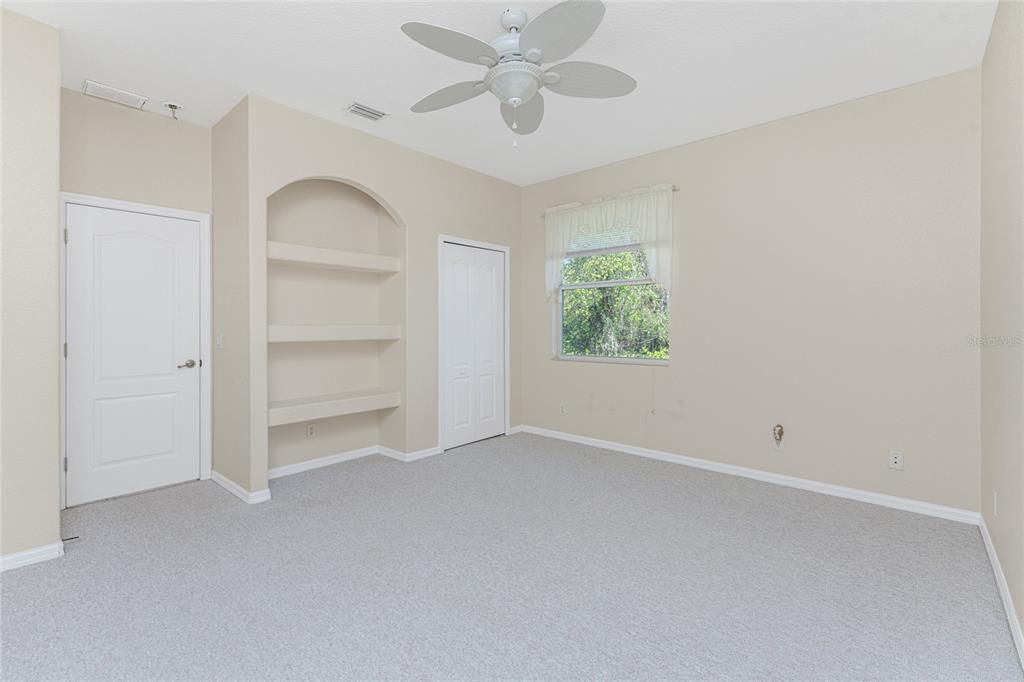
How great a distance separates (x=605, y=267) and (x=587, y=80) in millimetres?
2462

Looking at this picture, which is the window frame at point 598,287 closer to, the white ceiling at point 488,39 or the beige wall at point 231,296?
the white ceiling at point 488,39

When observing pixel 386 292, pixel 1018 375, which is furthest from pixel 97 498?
pixel 1018 375

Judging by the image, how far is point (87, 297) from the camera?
3322 mm

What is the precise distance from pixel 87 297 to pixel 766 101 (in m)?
4.80

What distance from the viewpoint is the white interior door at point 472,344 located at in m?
4.78

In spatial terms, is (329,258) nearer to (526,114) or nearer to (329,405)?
(329,405)

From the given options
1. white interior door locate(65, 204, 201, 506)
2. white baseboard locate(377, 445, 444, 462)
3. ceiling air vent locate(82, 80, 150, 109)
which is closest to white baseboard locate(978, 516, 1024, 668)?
white baseboard locate(377, 445, 444, 462)

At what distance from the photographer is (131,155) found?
11.5ft

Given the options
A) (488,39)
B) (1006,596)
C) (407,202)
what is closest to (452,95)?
(488,39)

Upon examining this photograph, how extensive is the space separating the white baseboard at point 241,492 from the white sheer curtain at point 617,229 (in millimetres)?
3177

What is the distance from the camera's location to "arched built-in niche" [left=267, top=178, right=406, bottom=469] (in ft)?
13.1

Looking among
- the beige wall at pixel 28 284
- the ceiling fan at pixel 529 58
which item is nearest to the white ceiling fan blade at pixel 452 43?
the ceiling fan at pixel 529 58

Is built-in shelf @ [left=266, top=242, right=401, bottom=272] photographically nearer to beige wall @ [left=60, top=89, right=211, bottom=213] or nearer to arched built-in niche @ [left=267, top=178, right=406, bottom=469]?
arched built-in niche @ [left=267, top=178, right=406, bottom=469]

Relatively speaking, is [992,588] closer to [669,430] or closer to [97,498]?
[669,430]
